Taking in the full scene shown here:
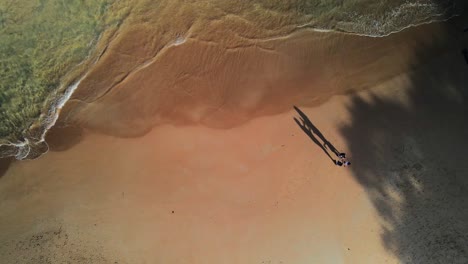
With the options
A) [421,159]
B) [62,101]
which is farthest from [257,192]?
[62,101]

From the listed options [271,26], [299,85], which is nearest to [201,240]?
[299,85]

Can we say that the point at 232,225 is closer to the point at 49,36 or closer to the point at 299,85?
the point at 299,85

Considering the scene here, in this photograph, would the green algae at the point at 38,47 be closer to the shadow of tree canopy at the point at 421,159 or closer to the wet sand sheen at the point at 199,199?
the wet sand sheen at the point at 199,199

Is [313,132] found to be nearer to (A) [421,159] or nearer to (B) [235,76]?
(B) [235,76]

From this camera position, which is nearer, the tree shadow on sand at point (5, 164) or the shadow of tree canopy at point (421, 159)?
the shadow of tree canopy at point (421, 159)

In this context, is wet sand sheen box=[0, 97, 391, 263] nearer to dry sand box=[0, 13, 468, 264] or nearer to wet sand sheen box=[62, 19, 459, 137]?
dry sand box=[0, 13, 468, 264]

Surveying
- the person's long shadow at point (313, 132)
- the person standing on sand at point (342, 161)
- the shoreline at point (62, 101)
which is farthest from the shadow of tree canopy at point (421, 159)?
the shoreline at point (62, 101)
